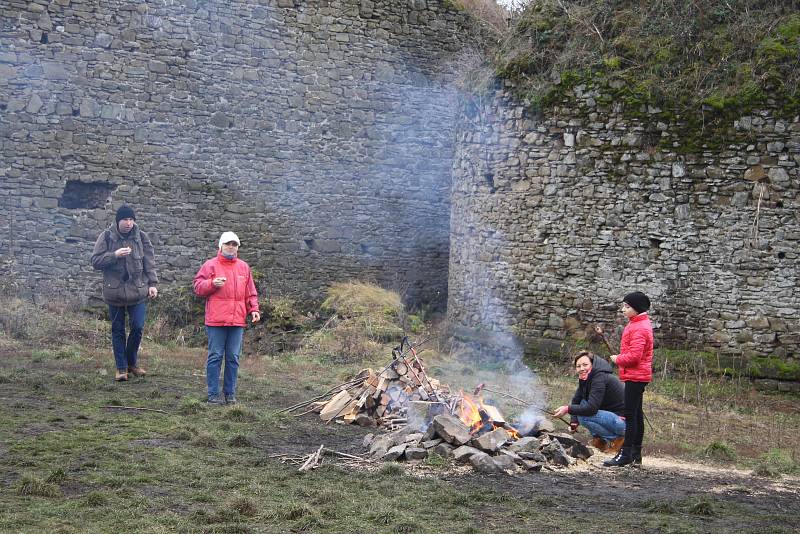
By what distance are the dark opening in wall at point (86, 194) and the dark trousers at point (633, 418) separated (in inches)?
429

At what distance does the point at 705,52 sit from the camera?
1337cm

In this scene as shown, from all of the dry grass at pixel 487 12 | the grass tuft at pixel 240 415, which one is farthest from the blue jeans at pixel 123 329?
the dry grass at pixel 487 12

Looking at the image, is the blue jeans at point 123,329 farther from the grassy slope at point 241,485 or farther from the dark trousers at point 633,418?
the dark trousers at point 633,418

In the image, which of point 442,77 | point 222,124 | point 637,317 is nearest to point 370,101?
point 442,77

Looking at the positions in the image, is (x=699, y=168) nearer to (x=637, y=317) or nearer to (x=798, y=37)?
(x=798, y=37)

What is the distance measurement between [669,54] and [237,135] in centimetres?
783

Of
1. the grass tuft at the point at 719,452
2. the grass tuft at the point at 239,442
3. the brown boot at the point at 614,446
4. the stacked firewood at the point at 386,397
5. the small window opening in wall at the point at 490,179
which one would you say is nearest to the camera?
the grass tuft at the point at 239,442

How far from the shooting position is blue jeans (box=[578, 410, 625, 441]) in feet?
30.8

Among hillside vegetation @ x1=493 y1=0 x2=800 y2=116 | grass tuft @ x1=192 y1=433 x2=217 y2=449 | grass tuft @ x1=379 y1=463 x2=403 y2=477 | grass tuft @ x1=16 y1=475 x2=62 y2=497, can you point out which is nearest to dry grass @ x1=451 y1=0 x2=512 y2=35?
hillside vegetation @ x1=493 y1=0 x2=800 y2=116

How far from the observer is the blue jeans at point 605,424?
30.8 feet

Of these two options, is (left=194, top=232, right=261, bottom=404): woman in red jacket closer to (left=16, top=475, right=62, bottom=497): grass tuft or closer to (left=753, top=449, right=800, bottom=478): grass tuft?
(left=16, top=475, right=62, bottom=497): grass tuft

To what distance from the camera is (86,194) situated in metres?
17.1

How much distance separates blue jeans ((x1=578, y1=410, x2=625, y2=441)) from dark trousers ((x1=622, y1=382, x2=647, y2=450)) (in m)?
0.40

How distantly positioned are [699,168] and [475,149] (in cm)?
361
